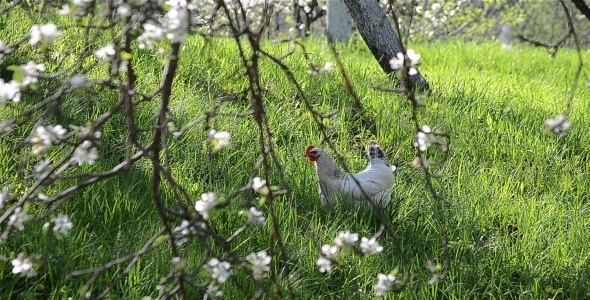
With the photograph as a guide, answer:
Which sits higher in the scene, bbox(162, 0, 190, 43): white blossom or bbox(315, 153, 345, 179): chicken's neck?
bbox(162, 0, 190, 43): white blossom

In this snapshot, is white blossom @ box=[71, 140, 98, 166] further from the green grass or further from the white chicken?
the white chicken

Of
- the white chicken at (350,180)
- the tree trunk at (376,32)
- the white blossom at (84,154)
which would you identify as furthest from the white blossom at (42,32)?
the tree trunk at (376,32)

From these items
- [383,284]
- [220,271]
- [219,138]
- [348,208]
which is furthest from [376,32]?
[220,271]

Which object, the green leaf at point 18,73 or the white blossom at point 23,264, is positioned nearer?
the green leaf at point 18,73

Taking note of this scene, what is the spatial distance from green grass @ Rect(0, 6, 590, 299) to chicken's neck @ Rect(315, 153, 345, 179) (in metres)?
0.13

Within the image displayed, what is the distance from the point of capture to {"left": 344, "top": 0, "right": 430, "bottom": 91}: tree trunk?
14.2 ft

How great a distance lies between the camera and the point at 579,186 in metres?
3.56

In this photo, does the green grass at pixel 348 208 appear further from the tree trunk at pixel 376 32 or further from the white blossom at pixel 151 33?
the white blossom at pixel 151 33

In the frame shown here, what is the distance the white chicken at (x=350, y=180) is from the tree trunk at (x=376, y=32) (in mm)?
1283

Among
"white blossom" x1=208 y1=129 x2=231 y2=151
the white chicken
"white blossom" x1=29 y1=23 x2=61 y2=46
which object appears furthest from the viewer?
the white chicken

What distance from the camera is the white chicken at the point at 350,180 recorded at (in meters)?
3.07

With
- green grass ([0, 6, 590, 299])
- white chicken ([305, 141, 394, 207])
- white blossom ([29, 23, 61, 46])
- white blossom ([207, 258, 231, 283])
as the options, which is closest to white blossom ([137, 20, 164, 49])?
white blossom ([29, 23, 61, 46])

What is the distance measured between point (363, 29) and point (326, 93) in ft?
1.55

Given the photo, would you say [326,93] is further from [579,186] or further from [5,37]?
[5,37]
